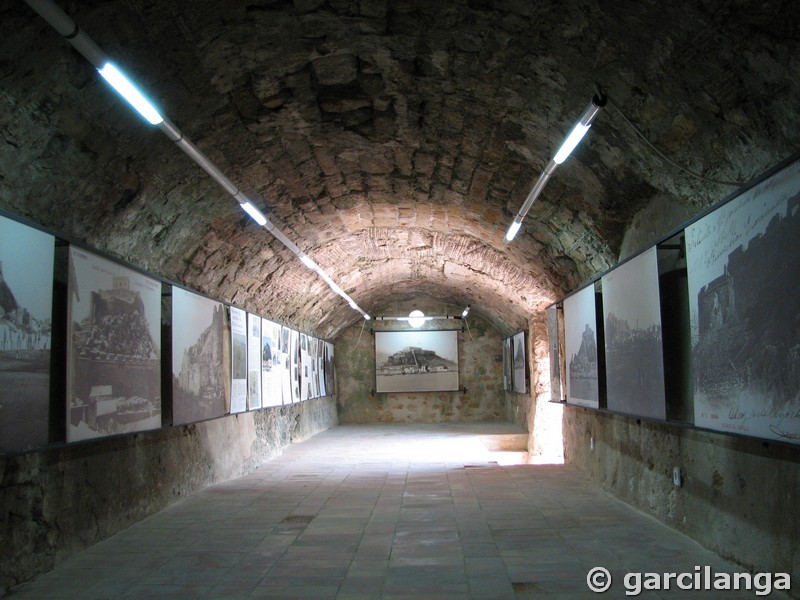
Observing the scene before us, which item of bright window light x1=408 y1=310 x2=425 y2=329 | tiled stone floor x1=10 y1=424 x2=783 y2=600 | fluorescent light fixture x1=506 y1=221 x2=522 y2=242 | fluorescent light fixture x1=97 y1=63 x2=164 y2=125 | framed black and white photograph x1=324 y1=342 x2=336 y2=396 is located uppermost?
fluorescent light fixture x1=97 y1=63 x2=164 y2=125

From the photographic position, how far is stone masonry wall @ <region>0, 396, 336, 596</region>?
14.5ft

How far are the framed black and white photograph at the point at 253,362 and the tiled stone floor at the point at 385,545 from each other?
62.7 inches

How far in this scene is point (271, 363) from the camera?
444 inches

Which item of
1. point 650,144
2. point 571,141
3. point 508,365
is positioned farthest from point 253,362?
point 508,365

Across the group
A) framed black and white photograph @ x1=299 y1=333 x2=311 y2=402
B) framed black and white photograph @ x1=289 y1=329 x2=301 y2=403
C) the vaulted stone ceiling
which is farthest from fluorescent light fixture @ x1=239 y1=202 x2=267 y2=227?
framed black and white photograph @ x1=299 y1=333 x2=311 y2=402

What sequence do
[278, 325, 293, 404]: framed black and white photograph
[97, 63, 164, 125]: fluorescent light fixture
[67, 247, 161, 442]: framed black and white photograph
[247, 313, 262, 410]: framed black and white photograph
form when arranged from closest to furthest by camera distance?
[97, 63, 164, 125]: fluorescent light fixture
[67, 247, 161, 442]: framed black and white photograph
[247, 313, 262, 410]: framed black and white photograph
[278, 325, 293, 404]: framed black and white photograph

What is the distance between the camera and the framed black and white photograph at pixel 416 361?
1966 cm

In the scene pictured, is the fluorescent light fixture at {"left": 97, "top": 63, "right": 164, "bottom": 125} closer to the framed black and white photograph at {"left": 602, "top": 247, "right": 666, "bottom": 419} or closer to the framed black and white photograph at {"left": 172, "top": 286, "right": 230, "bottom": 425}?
the framed black and white photograph at {"left": 172, "top": 286, "right": 230, "bottom": 425}

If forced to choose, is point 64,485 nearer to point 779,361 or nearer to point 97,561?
point 97,561

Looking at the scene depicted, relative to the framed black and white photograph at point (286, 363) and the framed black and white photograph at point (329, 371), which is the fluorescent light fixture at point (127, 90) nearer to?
the framed black and white photograph at point (286, 363)

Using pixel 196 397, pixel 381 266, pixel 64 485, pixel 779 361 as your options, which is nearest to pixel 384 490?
pixel 196 397

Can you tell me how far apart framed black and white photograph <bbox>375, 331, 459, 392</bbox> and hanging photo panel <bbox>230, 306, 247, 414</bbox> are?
33.7ft

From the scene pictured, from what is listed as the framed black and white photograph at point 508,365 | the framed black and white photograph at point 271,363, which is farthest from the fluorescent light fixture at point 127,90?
the framed black and white photograph at point 508,365

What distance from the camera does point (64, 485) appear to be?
16.5ft
